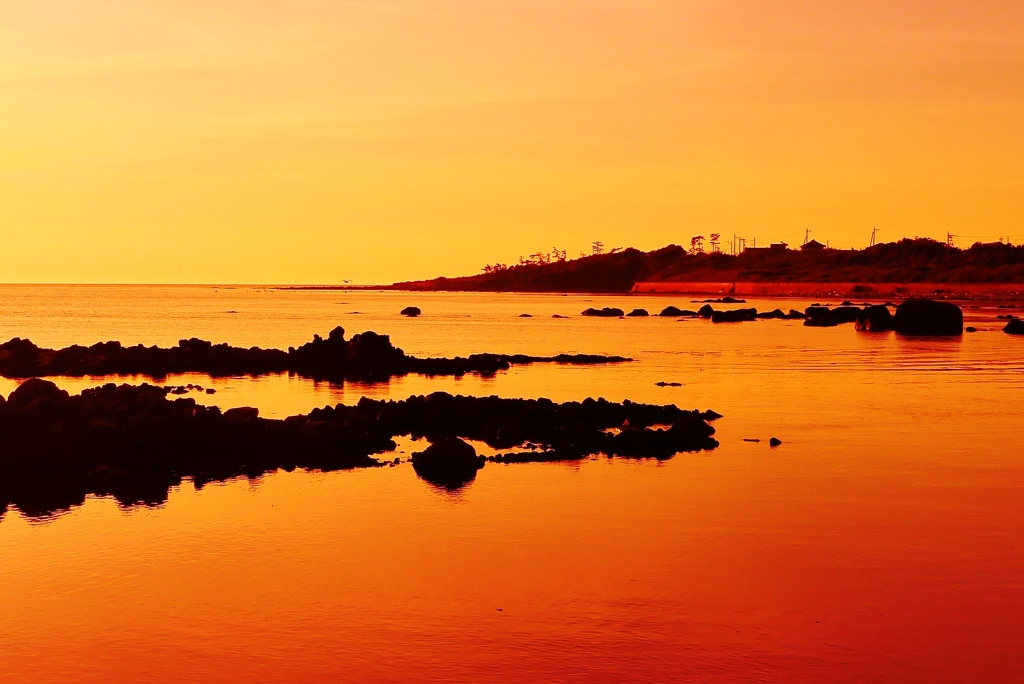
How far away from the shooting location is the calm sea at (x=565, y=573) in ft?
38.3

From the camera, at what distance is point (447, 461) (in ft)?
74.3

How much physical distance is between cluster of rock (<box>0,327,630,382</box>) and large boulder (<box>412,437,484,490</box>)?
73.2ft

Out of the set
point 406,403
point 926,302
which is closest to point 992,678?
point 406,403

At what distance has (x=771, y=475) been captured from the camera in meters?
22.1

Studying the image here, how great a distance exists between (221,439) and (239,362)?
81.3 feet

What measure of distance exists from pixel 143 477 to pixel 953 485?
53.8 ft

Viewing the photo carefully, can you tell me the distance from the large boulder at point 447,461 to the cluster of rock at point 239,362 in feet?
73.2

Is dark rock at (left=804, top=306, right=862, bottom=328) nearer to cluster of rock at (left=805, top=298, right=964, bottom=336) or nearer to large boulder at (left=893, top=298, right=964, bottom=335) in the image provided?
cluster of rock at (left=805, top=298, right=964, bottom=336)

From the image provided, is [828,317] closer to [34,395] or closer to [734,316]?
[734,316]

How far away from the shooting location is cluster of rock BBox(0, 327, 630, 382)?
46.1 metres

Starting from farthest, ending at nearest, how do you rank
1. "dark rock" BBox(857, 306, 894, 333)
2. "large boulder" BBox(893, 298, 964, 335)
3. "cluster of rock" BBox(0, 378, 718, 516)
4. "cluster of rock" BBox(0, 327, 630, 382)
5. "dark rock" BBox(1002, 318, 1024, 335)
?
"dark rock" BBox(857, 306, 894, 333) < "large boulder" BBox(893, 298, 964, 335) < "dark rock" BBox(1002, 318, 1024, 335) < "cluster of rock" BBox(0, 327, 630, 382) < "cluster of rock" BBox(0, 378, 718, 516)

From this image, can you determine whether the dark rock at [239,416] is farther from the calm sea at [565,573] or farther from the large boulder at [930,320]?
the large boulder at [930,320]

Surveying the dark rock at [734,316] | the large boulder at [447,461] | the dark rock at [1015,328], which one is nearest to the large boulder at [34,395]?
the large boulder at [447,461]

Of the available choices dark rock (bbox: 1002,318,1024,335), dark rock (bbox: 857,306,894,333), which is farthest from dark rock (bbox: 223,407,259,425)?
dark rock (bbox: 857,306,894,333)
